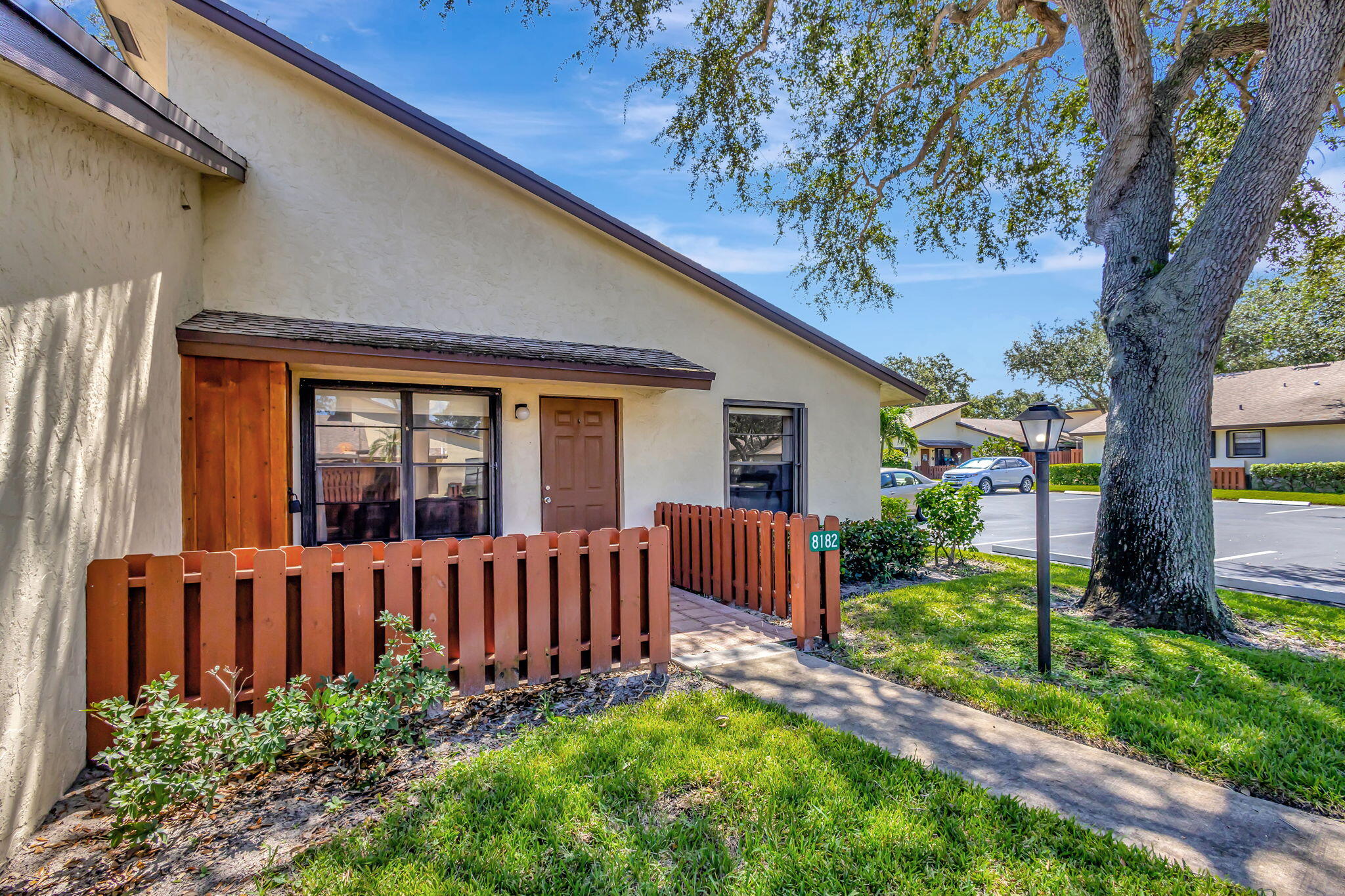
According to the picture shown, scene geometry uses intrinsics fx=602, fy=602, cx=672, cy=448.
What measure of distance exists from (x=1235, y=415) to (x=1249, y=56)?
25.6 meters

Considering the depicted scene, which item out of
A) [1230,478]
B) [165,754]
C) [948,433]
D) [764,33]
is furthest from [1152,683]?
[948,433]

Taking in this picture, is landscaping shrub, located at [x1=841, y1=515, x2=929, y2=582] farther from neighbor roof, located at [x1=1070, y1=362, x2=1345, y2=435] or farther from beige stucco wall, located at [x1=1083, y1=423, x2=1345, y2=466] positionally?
neighbor roof, located at [x1=1070, y1=362, x2=1345, y2=435]

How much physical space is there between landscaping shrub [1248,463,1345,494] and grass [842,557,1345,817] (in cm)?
2360

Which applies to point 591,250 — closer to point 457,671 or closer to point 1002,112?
point 457,671

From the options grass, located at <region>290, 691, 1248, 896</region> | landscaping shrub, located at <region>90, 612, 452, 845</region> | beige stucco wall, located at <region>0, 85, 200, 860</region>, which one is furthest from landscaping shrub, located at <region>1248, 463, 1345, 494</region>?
beige stucco wall, located at <region>0, 85, 200, 860</region>

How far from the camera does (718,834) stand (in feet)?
8.81

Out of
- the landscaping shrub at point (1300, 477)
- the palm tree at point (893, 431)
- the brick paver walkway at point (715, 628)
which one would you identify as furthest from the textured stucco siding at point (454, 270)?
the landscaping shrub at point (1300, 477)

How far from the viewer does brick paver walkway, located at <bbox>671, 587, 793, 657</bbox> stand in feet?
18.1

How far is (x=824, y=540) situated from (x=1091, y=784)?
264 cm

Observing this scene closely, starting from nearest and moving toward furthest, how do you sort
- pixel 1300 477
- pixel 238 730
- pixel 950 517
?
pixel 238 730 < pixel 950 517 < pixel 1300 477

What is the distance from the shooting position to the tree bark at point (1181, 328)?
5.86 metres

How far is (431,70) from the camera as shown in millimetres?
8461

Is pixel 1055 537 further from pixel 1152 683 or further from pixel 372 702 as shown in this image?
pixel 372 702

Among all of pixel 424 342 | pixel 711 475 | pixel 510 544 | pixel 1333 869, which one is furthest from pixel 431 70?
pixel 1333 869
